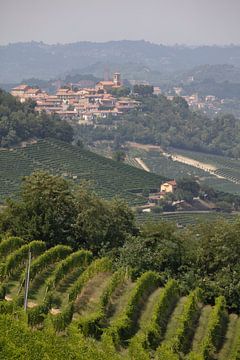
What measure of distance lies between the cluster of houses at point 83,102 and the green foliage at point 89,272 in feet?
286

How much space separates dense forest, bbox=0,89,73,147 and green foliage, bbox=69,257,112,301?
1572 inches

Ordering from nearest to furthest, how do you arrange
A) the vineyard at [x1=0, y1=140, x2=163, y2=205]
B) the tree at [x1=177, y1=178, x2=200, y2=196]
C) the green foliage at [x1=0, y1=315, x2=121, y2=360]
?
1. the green foliage at [x1=0, y1=315, x2=121, y2=360]
2. the vineyard at [x1=0, y1=140, x2=163, y2=205]
3. the tree at [x1=177, y1=178, x2=200, y2=196]

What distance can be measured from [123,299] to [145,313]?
915 millimetres

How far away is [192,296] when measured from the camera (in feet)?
67.4

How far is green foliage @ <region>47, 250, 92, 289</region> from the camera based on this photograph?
20258 millimetres

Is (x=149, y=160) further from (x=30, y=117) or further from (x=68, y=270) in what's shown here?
(x=68, y=270)

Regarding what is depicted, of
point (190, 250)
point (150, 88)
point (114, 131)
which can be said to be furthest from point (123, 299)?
point (150, 88)

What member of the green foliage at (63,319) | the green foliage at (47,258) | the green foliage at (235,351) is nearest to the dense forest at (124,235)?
the green foliage at (47,258)

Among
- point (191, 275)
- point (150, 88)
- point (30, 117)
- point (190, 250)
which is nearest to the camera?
point (191, 275)

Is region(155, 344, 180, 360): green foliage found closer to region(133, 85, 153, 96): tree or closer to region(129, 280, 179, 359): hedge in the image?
region(129, 280, 179, 359): hedge

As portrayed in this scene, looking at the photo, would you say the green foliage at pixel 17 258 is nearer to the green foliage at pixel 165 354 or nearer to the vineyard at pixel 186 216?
the green foliage at pixel 165 354

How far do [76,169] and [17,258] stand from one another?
133 ft

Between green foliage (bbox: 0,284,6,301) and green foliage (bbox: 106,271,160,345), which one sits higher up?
green foliage (bbox: 0,284,6,301)

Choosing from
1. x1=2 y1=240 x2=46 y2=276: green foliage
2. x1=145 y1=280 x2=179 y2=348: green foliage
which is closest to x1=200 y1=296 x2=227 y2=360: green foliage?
x1=145 y1=280 x2=179 y2=348: green foliage
